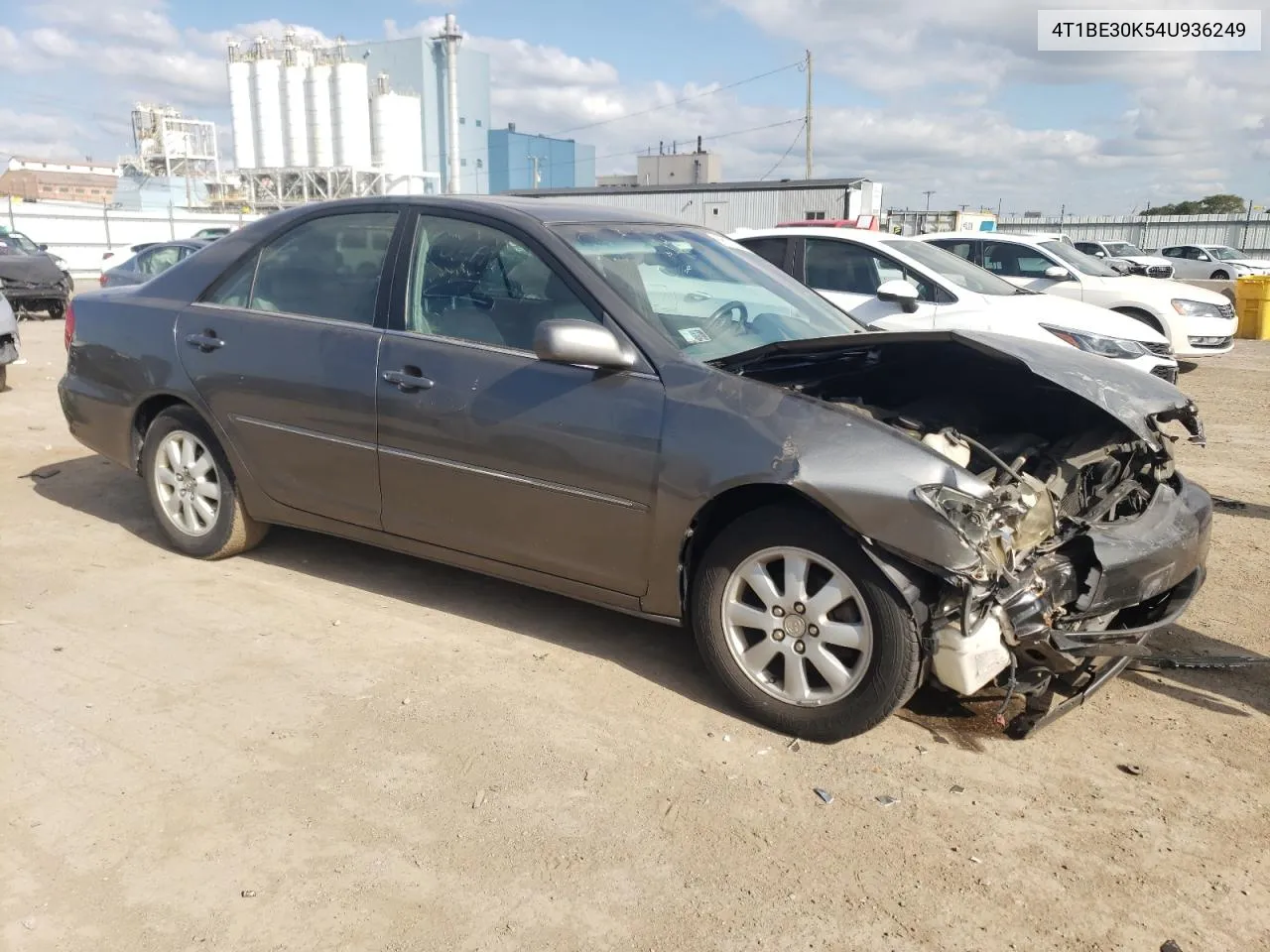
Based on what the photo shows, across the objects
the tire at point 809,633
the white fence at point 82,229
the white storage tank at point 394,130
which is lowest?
the tire at point 809,633

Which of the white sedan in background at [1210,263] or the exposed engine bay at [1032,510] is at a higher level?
the white sedan in background at [1210,263]

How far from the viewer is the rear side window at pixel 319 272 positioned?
4336 millimetres

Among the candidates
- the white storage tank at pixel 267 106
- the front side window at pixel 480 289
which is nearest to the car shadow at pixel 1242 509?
the front side window at pixel 480 289

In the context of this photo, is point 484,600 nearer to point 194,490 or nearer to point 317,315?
point 317,315

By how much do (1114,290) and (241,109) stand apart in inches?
2396

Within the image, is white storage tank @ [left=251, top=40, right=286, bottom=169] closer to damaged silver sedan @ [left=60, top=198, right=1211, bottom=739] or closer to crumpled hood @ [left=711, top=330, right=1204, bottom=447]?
damaged silver sedan @ [left=60, top=198, right=1211, bottom=739]

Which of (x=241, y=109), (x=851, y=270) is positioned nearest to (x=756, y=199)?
(x=851, y=270)

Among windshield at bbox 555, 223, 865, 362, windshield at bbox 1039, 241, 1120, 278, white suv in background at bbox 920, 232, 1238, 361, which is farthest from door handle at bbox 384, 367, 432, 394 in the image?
windshield at bbox 1039, 241, 1120, 278

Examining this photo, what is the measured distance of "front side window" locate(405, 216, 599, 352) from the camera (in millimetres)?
3883

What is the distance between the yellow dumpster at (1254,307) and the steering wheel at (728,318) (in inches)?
631

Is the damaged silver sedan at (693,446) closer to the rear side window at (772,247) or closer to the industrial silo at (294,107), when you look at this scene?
the rear side window at (772,247)

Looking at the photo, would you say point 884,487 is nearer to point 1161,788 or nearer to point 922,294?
point 1161,788

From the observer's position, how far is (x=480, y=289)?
4.07m

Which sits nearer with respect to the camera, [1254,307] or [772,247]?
[772,247]
